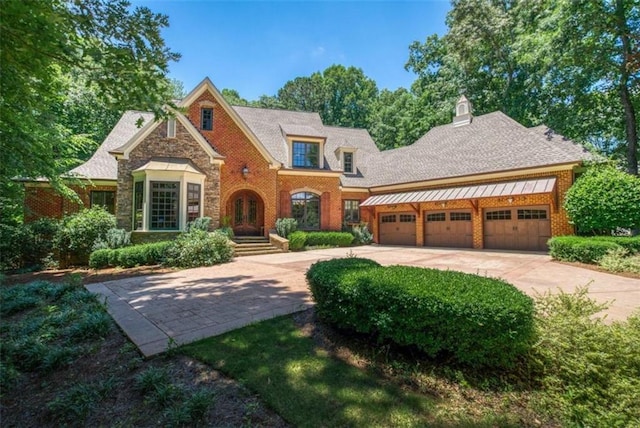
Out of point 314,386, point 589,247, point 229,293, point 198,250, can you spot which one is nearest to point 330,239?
point 198,250

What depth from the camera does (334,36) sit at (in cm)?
1358

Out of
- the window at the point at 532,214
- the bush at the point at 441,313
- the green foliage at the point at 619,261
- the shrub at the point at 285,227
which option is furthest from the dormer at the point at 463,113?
the bush at the point at 441,313

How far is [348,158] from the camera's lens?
21.3 metres

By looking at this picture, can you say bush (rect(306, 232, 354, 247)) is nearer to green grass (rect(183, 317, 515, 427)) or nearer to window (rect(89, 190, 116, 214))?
window (rect(89, 190, 116, 214))

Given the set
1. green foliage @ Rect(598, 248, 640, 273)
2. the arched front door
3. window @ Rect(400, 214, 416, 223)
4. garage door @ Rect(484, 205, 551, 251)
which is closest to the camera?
green foliage @ Rect(598, 248, 640, 273)

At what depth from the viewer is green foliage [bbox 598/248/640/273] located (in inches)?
338

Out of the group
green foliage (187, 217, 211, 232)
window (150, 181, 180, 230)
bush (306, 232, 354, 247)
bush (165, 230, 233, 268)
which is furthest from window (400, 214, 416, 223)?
window (150, 181, 180, 230)

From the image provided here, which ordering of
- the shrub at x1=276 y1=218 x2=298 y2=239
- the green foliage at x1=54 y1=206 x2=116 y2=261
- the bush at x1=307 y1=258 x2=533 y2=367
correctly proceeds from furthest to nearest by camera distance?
the shrub at x1=276 y1=218 x2=298 y2=239 < the green foliage at x1=54 y1=206 x2=116 y2=261 < the bush at x1=307 y1=258 x2=533 y2=367

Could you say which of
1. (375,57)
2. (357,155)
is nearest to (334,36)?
(375,57)

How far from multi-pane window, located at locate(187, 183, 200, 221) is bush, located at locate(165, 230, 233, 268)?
238 centimetres

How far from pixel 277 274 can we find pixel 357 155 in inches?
637

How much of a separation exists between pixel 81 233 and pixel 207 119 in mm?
7911

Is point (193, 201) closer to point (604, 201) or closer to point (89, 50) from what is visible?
point (89, 50)

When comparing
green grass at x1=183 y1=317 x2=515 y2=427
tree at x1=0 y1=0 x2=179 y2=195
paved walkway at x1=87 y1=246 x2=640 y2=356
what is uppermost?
tree at x1=0 y1=0 x2=179 y2=195
